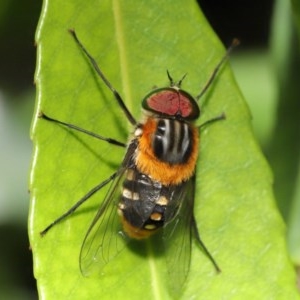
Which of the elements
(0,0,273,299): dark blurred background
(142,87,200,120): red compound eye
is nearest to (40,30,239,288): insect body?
(142,87,200,120): red compound eye

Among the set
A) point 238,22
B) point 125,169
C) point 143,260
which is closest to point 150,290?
point 143,260

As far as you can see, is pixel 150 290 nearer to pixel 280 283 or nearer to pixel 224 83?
pixel 280 283

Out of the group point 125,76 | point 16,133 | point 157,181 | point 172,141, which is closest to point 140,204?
point 157,181

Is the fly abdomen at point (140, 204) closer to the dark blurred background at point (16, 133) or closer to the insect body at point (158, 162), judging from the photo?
the insect body at point (158, 162)

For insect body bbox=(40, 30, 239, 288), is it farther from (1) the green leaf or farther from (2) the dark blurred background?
(2) the dark blurred background

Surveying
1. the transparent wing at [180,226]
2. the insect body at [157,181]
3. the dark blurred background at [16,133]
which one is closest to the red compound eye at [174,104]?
the insect body at [157,181]

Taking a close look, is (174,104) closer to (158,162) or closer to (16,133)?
(158,162)

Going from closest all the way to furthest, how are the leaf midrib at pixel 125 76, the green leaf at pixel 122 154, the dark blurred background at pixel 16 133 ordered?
the green leaf at pixel 122 154
the leaf midrib at pixel 125 76
the dark blurred background at pixel 16 133
